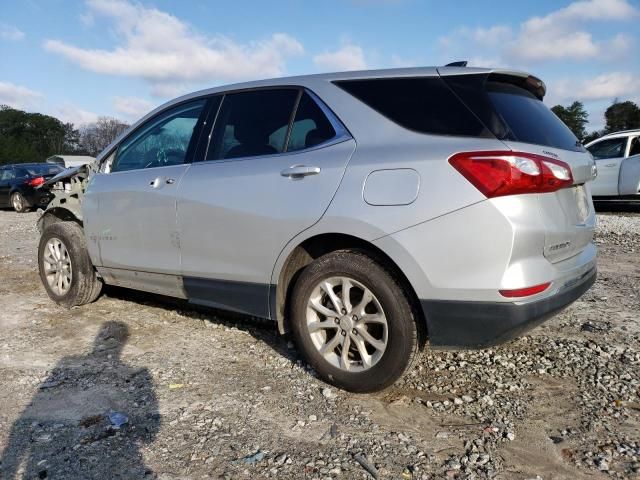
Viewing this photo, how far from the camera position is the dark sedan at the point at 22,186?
16062 mm

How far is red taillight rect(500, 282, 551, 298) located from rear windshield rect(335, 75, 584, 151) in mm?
746

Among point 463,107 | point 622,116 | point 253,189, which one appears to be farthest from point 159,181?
point 622,116

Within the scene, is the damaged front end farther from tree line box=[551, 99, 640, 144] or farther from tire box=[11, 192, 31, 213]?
tree line box=[551, 99, 640, 144]

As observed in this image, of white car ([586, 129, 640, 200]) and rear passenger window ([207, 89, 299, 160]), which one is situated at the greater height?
rear passenger window ([207, 89, 299, 160])

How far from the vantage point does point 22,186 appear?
16.1 metres

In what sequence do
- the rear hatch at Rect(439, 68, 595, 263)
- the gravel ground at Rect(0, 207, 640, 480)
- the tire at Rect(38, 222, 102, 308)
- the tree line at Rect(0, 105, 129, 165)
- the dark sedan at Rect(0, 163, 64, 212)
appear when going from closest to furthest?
the gravel ground at Rect(0, 207, 640, 480)
the rear hatch at Rect(439, 68, 595, 263)
the tire at Rect(38, 222, 102, 308)
the dark sedan at Rect(0, 163, 64, 212)
the tree line at Rect(0, 105, 129, 165)

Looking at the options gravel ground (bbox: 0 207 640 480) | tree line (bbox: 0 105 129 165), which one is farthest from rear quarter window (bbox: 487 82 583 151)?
tree line (bbox: 0 105 129 165)

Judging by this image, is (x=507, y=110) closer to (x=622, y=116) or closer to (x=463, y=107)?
(x=463, y=107)

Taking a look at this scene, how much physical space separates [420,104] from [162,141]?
2.18 metres

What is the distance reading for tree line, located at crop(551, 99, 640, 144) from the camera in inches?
1459

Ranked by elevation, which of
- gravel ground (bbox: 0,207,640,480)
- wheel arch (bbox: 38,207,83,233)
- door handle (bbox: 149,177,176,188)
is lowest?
gravel ground (bbox: 0,207,640,480)

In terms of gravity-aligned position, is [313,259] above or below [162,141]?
below

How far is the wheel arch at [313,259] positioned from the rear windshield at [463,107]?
2.31 feet

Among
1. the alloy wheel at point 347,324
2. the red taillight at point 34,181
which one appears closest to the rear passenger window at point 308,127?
the alloy wheel at point 347,324
